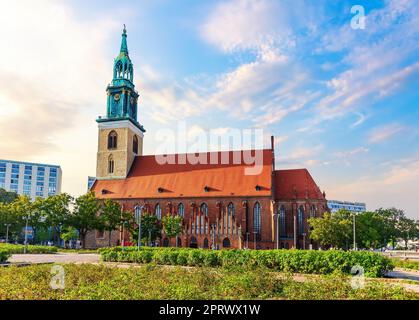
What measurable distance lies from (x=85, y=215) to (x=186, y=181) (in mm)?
16109

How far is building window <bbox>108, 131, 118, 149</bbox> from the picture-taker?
67062 mm

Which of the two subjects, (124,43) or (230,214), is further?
(124,43)

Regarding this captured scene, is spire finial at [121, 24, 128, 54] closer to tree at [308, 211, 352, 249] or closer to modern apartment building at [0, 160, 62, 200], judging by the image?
tree at [308, 211, 352, 249]

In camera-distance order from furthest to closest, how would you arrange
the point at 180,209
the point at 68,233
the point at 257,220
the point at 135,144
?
the point at 135,144
the point at 180,209
the point at 257,220
the point at 68,233

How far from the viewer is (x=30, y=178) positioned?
6639 inches

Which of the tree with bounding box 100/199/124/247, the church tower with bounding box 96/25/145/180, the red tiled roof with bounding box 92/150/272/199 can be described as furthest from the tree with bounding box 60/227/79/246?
the church tower with bounding box 96/25/145/180

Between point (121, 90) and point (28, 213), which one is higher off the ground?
point (121, 90)

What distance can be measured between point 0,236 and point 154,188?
33007 millimetres

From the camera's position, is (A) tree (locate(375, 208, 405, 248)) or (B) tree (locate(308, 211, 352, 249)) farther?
(A) tree (locate(375, 208, 405, 248))

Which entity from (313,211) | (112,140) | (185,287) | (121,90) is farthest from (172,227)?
(185,287)

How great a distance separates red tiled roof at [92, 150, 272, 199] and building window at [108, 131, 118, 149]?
16.0 feet

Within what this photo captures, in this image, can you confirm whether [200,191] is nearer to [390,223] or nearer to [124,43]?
[124,43]

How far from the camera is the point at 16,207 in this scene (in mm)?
59719

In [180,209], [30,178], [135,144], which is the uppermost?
[30,178]
